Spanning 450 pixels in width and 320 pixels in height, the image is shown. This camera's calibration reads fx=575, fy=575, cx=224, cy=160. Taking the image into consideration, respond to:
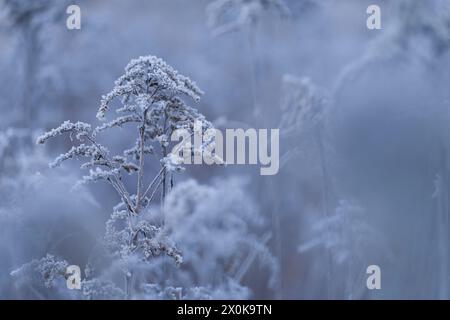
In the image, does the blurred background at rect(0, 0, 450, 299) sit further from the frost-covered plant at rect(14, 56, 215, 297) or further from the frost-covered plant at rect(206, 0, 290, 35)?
the frost-covered plant at rect(14, 56, 215, 297)

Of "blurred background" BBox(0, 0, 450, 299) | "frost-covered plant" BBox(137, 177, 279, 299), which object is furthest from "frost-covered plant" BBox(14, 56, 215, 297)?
"blurred background" BBox(0, 0, 450, 299)

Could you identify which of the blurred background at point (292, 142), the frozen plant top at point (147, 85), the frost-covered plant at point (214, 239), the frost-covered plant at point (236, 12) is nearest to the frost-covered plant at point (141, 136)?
the frozen plant top at point (147, 85)

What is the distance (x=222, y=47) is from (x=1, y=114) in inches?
64.5

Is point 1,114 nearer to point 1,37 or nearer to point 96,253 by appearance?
point 1,37

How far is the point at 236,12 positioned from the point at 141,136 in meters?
1.13

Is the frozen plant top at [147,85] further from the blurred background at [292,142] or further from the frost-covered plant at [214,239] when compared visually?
the frost-covered plant at [214,239]

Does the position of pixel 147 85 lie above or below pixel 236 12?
below

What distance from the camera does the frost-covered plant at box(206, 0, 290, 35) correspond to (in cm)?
389

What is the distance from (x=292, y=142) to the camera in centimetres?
393

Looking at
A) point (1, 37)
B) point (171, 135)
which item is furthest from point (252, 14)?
point (1, 37)

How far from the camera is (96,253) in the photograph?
3.79 meters

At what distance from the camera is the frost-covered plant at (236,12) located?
153 inches

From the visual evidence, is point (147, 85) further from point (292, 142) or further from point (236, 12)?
point (292, 142)

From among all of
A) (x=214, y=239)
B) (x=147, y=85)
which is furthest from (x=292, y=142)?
(x=147, y=85)
